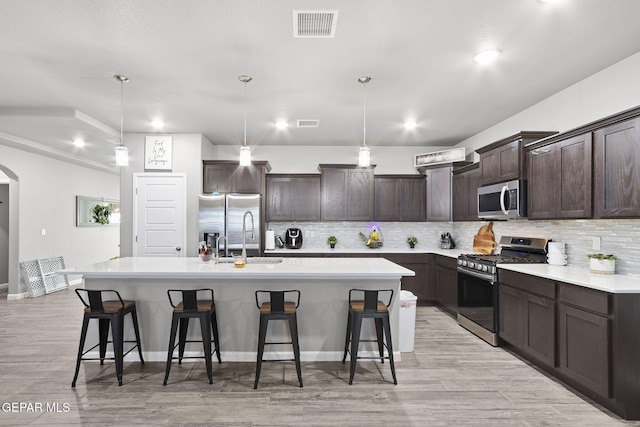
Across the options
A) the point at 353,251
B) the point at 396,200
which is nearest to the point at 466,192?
the point at 396,200

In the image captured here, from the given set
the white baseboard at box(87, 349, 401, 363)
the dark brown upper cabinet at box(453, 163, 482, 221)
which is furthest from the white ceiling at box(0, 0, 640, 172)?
the white baseboard at box(87, 349, 401, 363)

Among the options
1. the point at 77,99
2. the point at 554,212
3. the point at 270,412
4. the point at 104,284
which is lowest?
the point at 270,412

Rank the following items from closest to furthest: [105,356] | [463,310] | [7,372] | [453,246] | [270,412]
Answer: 1. [270,412]
2. [7,372]
3. [105,356]
4. [463,310]
5. [453,246]

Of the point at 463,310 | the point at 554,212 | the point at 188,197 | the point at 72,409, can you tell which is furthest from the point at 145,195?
the point at 554,212

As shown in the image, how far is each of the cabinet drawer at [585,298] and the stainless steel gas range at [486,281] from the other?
905 millimetres

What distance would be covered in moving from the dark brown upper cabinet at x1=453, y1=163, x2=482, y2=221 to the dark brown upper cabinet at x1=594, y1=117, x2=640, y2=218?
1.96 meters

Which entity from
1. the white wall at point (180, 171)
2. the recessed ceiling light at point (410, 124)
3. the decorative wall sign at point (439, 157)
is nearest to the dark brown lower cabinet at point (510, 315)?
the recessed ceiling light at point (410, 124)

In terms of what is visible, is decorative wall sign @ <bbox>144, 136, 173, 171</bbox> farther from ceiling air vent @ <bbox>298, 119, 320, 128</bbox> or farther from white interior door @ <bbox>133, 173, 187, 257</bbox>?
ceiling air vent @ <bbox>298, 119, 320, 128</bbox>

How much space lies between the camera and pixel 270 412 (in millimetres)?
2461

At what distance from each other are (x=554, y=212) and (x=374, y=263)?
178 cm

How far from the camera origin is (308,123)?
4.90 meters

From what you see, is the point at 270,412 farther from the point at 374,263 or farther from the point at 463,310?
the point at 463,310

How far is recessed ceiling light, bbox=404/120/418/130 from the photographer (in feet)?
16.1

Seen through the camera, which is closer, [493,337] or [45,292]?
[493,337]
